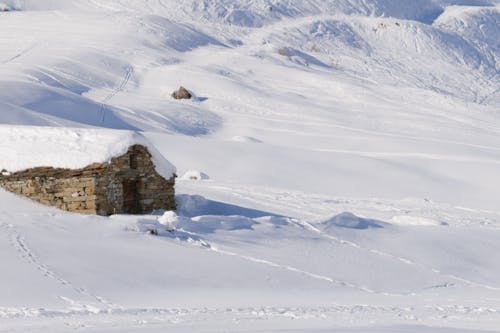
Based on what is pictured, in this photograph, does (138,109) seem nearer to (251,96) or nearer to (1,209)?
(251,96)

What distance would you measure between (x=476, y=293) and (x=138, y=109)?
2525 centimetres

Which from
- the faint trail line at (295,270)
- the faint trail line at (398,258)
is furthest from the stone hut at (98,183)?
the faint trail line at (398,258)

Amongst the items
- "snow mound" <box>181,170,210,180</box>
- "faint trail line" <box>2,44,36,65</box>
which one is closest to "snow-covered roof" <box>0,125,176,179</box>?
"snow mound" <box>181,170,210,180</box>

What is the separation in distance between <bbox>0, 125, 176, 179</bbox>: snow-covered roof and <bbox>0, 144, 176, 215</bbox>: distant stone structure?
123 millimetres

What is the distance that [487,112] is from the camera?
45844mm

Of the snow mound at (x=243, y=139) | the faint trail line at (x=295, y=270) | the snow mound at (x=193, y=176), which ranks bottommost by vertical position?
the snow mound at (x=243, y=139)

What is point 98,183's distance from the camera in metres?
16.9

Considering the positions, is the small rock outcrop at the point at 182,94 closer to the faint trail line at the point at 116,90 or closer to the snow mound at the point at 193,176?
the faint trail line at the point at 116,90

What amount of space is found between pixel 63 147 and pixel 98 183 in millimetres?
1125

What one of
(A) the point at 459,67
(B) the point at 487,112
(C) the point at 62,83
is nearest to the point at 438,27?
→ (A) the point at 459,67

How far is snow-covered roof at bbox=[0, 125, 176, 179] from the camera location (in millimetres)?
17016

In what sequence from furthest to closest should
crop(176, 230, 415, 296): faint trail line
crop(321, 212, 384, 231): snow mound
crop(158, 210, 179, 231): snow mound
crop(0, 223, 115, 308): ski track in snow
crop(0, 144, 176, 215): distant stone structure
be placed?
crop(321, 212, 384, 231): snow mound → crop(0, 144, 176, 215): distant stone structure → crop(158, 210, 179, 231): snow mound → crop(176, 230, 415, 296): faint trail line → crop(0, 223, 115, 308): ski track in snow

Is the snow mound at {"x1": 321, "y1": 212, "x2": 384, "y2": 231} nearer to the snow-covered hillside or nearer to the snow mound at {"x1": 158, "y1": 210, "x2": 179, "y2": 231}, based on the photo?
the snow-covered hillside

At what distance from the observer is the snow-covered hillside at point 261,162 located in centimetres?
1243
